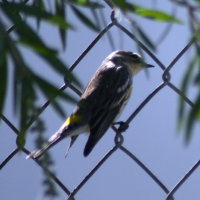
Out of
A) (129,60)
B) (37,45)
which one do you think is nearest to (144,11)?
(37,45)

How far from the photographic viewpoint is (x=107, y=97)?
4.22m

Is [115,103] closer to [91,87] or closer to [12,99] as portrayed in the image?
[91,87]

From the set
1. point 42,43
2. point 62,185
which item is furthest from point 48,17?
point 62,185

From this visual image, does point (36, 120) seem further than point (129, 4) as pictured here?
No

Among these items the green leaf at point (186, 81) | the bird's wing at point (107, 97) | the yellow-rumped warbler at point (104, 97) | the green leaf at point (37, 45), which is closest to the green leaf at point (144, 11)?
the green leaf at point (186, 81)

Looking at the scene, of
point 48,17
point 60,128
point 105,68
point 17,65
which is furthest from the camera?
point 105,68

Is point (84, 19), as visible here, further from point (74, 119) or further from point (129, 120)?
point (74, 119)

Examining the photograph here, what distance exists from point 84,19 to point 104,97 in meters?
2.34

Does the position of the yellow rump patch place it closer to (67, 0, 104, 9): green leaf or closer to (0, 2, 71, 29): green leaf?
(67, 0, 104, 9): green leaf

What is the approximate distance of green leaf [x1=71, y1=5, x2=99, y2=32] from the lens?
1.88m

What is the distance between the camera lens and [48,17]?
4.99 ft

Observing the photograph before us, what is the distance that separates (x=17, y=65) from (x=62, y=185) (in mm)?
1177

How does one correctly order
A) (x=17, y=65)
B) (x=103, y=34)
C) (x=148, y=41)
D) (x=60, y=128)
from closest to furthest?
1. (x=17, y=65)
2. (x=148, y=41)
3. (x=103, y=34)
4. (x=60, y=128)

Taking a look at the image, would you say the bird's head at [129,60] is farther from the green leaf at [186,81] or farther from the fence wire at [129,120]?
the green leaf at [186,81]
